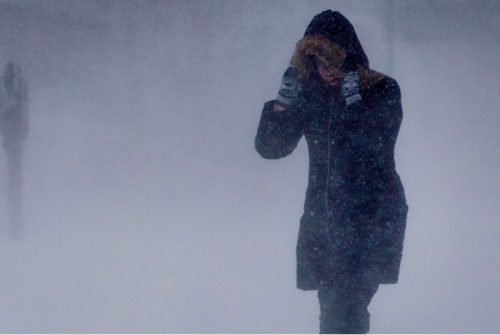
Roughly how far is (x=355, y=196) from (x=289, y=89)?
0.34 m

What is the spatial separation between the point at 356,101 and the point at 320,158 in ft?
0.58

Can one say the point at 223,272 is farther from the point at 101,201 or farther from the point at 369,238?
the point at 369,238

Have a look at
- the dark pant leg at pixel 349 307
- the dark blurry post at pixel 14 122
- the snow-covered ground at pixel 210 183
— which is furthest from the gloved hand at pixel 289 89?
the dark blurry post at pixel 14 122

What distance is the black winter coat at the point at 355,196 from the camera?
3.96 ft

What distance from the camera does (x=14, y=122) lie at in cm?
256

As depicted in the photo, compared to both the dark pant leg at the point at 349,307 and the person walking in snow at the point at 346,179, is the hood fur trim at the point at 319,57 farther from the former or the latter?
the dark pant leg at the point at 349,307

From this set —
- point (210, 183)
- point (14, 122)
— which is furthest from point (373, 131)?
point (14, 122)

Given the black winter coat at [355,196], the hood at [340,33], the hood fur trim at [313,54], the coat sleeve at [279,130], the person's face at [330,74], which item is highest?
the hood at [340,33]

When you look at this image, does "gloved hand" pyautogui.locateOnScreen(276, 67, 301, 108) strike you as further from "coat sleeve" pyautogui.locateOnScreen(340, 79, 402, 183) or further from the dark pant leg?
the dark pant leg

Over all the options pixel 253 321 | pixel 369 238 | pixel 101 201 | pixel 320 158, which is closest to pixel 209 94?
pixel 101 201

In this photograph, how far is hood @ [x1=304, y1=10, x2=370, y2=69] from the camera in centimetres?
130

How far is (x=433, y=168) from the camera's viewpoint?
7.82ft

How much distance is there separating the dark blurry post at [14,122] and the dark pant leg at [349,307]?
1885mm

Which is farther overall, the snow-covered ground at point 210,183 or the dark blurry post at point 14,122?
the dark blurry post at point 14,122
